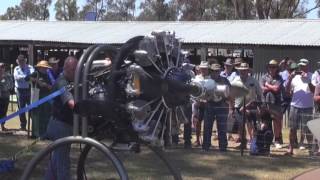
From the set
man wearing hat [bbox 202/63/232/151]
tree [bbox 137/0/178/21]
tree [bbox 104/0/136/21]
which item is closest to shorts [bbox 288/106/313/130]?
man wearing hat [bbox 202/63/232/151]

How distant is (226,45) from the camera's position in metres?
21.7

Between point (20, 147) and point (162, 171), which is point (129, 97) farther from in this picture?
point (20, 147)

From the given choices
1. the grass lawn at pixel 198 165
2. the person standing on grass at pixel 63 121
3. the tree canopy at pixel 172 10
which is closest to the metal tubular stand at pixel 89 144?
the person standing on grass at pixel 63 121

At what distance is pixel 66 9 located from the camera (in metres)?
85.3

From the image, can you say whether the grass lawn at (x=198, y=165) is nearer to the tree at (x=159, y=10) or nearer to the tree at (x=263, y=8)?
the tree at (x=263, y=8)

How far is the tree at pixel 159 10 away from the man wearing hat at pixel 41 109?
51.2 meters

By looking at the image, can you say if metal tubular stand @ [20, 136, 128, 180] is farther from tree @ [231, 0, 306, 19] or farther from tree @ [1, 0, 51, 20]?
tree @ [1, 0, 51, 20]

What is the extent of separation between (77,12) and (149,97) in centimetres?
8188

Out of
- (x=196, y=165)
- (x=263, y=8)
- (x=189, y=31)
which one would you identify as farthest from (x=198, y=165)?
(x=263, y=8)

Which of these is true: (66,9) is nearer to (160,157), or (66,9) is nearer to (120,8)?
(120,8)

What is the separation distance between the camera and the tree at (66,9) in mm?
84500

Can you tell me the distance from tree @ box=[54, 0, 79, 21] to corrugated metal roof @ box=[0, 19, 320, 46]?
54.3 metres

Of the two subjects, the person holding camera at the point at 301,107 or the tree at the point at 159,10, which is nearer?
the person holding camera at the point at 301,107

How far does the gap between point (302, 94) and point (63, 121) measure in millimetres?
5826
